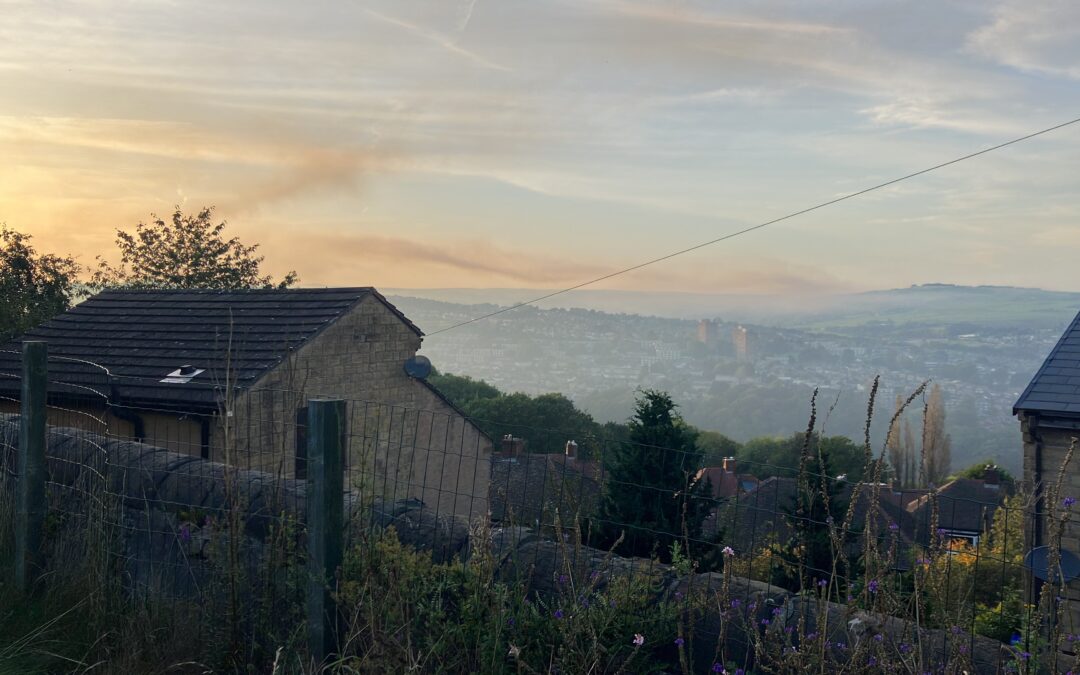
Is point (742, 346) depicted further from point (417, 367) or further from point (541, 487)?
point (541, 487)

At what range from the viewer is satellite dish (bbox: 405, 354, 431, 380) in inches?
780

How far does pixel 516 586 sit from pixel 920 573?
169cm

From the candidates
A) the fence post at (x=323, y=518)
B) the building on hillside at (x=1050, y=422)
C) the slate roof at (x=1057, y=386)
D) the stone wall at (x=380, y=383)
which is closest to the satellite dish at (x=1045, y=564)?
the fence post at (x=323, y=518)

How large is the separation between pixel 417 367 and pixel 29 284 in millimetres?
18263

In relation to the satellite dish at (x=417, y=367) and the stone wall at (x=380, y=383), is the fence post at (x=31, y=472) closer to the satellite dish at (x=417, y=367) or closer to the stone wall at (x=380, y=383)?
the stone wall at (x=380, y=383)

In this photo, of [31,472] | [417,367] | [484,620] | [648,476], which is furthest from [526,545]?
[417,367]

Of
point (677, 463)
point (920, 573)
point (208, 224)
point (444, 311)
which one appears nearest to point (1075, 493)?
point (677, 463)

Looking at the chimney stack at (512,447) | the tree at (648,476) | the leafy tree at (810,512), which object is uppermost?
the leafy tree at (810,512)

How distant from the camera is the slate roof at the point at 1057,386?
14578mm

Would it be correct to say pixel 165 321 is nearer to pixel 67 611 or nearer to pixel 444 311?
pixel 67 611

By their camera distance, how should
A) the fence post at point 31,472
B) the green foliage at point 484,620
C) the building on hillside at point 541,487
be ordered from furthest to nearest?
the fence post at point 31,472 < the building on hillside at point 541,487 < the green foliage at point 484,620

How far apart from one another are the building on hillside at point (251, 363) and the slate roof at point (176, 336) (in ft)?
0.11

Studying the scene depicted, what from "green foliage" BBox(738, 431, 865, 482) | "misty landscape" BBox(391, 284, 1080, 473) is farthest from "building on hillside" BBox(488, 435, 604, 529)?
"misty landscape" BBox(391, 284, 1080, 473)

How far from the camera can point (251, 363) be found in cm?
1670
